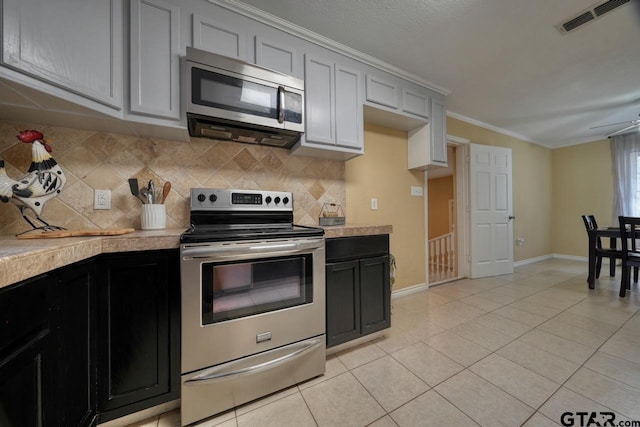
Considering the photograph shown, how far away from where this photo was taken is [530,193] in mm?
4770

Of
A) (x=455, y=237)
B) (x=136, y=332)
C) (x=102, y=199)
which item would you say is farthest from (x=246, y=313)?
(x=455, y=237)

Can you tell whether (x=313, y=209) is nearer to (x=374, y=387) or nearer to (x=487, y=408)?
(x=374, y=387)

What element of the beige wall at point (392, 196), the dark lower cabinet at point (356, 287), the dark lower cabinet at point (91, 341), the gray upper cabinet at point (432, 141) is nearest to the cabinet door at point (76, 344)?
the dark lower cabinet at point (91, 341)

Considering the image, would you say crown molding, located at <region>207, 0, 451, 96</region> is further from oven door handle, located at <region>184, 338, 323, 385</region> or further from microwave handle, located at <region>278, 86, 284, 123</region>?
oven door handle, located at <region>184, 338, 323, 385</region>

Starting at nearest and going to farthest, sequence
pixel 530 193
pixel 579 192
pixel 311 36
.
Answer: pixel 311 36
pixel 530 193
pixel 579 192

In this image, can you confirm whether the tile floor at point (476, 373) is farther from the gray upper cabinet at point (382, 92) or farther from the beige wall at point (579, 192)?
the beige wall at point (579, 192)

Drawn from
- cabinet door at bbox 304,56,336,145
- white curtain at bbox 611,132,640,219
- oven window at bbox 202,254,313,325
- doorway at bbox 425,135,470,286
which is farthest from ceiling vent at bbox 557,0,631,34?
white curtain at bbox 611,132,640,219

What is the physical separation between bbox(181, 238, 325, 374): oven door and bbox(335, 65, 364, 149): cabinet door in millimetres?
1058

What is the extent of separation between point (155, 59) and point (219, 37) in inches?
17.7

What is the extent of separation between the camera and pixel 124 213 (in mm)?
1559

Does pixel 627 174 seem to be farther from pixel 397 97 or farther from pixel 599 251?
pixel 397 97

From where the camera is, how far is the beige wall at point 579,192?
4547mm

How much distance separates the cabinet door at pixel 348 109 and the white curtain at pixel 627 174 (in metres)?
5.68

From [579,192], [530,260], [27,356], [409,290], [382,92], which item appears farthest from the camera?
[579,192]
